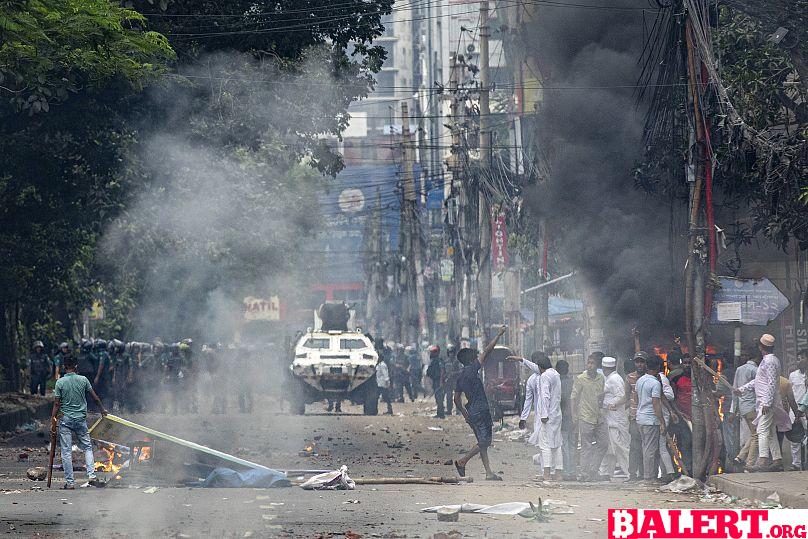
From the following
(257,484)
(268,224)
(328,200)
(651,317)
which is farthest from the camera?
(328,200)

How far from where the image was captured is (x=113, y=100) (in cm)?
2033

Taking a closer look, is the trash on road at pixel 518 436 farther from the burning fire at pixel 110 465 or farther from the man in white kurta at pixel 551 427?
the burning fire at pixel 110 465

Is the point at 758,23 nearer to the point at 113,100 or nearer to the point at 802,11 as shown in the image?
the point at 802,11

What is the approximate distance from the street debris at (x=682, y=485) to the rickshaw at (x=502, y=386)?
1202 centimetres

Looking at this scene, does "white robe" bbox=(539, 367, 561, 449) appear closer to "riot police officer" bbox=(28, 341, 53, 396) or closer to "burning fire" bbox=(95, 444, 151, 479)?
"burning fire" bbox=(95, 444, 151, 479)

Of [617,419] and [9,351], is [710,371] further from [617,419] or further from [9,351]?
[9,351]

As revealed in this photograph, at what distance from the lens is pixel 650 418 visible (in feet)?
51.3

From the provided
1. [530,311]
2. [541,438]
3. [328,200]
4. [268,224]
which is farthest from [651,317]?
[328,200]

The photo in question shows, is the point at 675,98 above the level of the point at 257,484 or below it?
above

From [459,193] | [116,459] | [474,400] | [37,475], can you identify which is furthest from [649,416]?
[459,193]

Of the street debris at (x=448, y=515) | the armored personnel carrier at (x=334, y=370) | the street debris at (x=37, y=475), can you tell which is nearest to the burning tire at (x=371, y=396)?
the armored personnel carrier at (x=334, y=370)

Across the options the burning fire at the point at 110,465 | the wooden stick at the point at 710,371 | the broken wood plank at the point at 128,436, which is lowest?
the burning fire at the point at 110,465

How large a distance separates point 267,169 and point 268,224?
528 centimetres

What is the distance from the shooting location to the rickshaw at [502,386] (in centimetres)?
2800
